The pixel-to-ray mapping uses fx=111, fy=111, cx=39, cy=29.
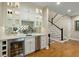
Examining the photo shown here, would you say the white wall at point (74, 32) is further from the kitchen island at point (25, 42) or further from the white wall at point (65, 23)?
the kitchen island at point (25, 42)

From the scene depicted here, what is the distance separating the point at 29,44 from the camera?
14.3 feet

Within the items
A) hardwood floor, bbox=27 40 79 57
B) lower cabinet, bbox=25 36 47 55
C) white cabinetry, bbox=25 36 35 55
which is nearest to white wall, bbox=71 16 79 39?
hardwood floor, bbox=27 40 79 57

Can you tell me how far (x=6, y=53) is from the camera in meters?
3.39

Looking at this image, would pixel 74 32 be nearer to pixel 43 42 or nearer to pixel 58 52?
pixel 43 42

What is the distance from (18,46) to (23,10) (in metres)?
1.60

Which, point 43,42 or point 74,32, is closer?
point 43,42

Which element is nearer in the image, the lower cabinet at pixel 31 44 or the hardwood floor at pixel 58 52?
the lower cabinet at pixel 31 44

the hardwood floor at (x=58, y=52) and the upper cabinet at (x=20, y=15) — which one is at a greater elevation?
the upper cabinet at (x=20, y=15)

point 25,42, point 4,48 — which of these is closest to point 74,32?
point 25,42

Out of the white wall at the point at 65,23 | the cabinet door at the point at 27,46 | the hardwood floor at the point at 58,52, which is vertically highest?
the white wall at the point at 65,23

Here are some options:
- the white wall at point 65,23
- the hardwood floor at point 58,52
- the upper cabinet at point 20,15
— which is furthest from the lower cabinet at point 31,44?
the white wall at point 65,23

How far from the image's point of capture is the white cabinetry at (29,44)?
4.18 meters

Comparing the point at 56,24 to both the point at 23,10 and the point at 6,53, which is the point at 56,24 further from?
the point at 6,53

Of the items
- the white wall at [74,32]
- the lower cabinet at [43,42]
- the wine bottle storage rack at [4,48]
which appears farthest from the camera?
the white wall at [74,32]
